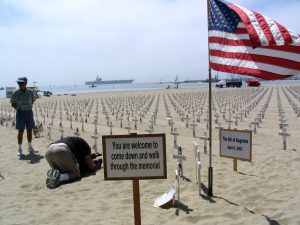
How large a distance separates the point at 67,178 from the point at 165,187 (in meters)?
1.86

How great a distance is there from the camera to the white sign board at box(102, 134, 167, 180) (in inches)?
184

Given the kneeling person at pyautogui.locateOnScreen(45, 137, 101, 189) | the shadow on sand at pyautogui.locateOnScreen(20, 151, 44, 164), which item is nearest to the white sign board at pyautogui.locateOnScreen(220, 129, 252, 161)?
the kneeling person at pyautogui.locateOnScreen(45, 137, 101, 189)

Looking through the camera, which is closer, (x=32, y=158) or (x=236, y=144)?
(x=236, y=144)

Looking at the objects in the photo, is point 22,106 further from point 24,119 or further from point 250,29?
point 250,29

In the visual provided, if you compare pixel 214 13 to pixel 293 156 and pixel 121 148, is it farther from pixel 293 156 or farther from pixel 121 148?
pixel 293 156

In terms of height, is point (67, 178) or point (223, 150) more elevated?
point (223, 150)

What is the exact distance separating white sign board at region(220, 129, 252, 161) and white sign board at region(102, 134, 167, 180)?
2489 mm

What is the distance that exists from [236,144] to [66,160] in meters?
3.11

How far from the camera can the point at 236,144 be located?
6.84 m

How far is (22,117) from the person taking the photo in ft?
32.2

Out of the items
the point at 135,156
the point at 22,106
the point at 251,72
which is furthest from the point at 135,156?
the point at 22,106

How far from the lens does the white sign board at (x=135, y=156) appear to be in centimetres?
468

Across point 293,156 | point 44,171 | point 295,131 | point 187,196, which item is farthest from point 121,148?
point 295,131

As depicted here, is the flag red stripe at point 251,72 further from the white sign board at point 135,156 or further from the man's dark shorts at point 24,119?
the man's dark shorts at point 24,119
